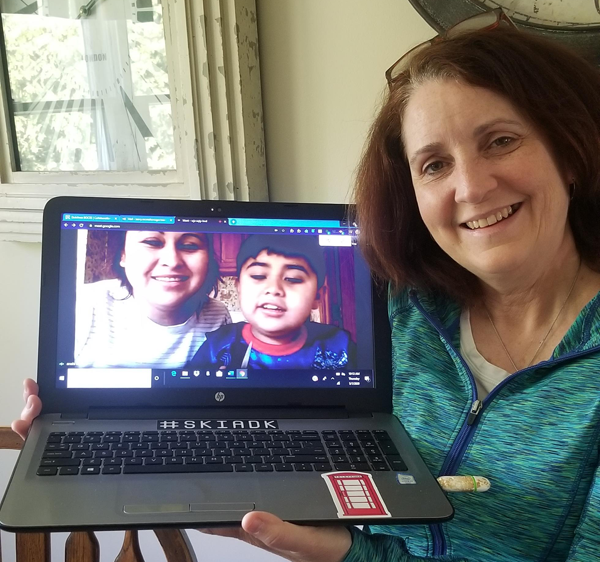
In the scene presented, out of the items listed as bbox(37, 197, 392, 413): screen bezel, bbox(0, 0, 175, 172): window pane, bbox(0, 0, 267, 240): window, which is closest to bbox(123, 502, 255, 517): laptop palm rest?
bbox(37, 197, 392, 413): screen bezel

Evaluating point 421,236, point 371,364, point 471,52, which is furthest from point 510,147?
point 371,364

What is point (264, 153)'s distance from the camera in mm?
1105

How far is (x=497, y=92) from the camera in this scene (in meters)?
0.73

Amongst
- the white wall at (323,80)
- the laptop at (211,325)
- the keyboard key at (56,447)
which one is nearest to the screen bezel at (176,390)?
the laptop at (211,325)

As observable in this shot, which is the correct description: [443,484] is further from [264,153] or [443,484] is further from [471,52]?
[264,153]

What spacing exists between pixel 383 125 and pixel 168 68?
0.42m

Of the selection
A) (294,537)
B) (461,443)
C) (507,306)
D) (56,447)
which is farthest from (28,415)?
(507,306)

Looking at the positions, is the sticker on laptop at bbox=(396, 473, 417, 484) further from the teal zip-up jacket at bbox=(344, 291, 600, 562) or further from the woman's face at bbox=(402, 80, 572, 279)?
the woman's face at bbox=(402, 80, 572, 279)

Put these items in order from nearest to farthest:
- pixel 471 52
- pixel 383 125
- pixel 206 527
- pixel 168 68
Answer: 1. pixel 206 527
2. pixel 471 52
3. pixel 383 125
4. pixel 168 68

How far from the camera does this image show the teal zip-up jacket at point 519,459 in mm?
686

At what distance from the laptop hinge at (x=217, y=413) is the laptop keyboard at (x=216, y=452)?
0.16 ft

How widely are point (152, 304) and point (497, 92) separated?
56 cm

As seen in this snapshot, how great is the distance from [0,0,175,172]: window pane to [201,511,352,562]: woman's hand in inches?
30.2

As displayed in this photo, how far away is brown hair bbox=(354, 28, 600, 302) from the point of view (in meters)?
0.73
